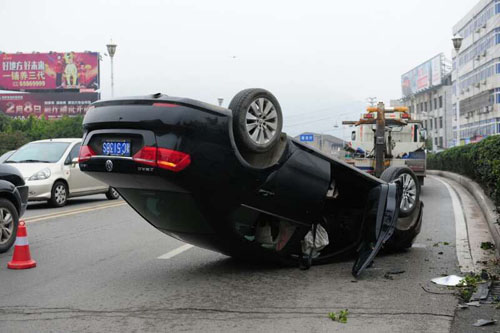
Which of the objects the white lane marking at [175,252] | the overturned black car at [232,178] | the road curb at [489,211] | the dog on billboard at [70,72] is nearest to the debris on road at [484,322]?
the overturned black car at [232,178]

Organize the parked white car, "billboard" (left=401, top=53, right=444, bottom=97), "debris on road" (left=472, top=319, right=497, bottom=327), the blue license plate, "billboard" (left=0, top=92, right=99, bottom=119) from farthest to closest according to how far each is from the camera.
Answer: "billboard" (left=401, top=53, right=444, bottom=97) < "billboard" (left=0, top=92, right=99, bottom=119) < the parked white car < the blue license plate < "debris on road" (left=472, top=319, right=497, bottom=327)

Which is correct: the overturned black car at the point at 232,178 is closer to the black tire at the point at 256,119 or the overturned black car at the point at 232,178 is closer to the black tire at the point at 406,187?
the black tire at the point at 256,119

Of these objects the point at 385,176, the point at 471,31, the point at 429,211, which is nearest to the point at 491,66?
the point at 471,31

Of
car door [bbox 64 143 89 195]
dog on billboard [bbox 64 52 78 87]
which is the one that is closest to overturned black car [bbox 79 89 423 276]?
car door [bbox 64 143 89 195]

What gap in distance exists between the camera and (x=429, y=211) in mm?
13320

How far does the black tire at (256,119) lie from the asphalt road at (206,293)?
4.59 feet

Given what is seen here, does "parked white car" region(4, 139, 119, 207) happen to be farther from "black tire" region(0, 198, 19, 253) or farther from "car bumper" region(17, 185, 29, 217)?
"black tire" region(0, 198, 19, 253)

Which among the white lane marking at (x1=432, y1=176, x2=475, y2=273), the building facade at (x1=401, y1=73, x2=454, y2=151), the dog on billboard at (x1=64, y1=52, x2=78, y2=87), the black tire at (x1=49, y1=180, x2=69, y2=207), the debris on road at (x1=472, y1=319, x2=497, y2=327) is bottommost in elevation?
the debris on road at (x1=472, y1=319, x2=497, y2=327)

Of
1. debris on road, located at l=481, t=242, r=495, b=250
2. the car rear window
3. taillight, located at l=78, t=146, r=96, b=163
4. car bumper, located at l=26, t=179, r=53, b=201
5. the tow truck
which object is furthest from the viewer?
the tow truck

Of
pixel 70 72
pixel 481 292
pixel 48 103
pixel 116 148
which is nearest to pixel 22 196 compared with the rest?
pixel 116 148

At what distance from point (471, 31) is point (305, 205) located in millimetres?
78022

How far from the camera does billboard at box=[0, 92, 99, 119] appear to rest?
355ft

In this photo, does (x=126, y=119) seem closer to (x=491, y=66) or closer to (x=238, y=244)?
(x=238, y=244)

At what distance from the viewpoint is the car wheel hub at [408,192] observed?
311 inches
